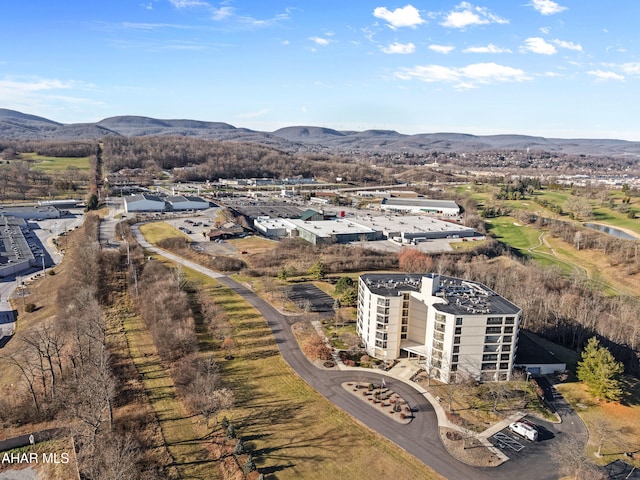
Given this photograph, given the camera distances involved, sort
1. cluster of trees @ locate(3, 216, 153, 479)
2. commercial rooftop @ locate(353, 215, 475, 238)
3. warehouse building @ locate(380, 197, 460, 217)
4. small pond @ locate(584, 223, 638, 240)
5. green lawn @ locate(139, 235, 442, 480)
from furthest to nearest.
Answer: warehouse building @ locate(380, 197, 460, 217)
small pond @ locate(584, 223, 638, 240)
commercial rooftop @ locate(353, 215, 475, 238)
green lawn @ locate(139, 235, 442, 480)
cluster of trees @ locate(3, 216, 153, 479)

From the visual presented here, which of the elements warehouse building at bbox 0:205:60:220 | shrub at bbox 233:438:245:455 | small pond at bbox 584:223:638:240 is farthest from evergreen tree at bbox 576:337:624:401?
warehouse building at bbox 0:205:60:220

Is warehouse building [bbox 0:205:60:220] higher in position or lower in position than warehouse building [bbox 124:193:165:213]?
lower

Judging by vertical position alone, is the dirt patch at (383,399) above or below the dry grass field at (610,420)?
above

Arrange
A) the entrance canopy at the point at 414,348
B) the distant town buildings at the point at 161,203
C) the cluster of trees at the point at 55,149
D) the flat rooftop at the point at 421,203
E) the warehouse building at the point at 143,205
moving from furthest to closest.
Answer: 1. the cluster of trees at the point at 55,149
2. the flat rooftop at the point at 421,203
3. the distant town buildings at the point at 161,203
4. the warehouse building at the point at 143,205
5. the entrance canopy at the point at 414,348

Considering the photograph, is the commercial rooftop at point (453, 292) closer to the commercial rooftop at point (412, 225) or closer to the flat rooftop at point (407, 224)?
the commercial rooftop at point (412, 225)

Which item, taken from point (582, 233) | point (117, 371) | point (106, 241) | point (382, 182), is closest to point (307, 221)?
point (106, 241)

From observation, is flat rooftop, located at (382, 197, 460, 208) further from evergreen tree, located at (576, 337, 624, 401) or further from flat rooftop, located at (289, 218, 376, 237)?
evergreen tree, located at (576, 337, 624, 401)

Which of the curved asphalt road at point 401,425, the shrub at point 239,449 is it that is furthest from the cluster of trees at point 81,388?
the curved asphalt road at point 401,425
